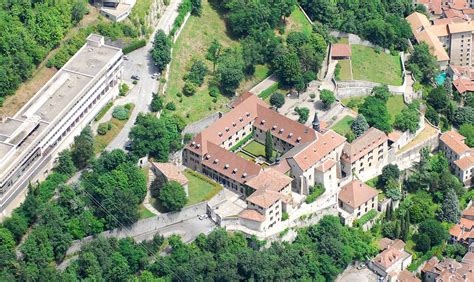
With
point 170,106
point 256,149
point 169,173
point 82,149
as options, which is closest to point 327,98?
point 256,149

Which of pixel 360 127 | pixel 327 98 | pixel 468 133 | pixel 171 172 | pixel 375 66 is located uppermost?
pixel 171 172

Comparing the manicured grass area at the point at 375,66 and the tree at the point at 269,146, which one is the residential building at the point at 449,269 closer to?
the tree at the point at 269,146

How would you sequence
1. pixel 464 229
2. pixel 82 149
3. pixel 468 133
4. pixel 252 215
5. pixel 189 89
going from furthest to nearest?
pixel 468 133
pixel 189 89
pixel 464 229
pixel 82 149
pixel 252 215

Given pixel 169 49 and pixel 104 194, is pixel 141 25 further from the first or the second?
pixel 104 194

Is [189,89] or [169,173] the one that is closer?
[169,173]

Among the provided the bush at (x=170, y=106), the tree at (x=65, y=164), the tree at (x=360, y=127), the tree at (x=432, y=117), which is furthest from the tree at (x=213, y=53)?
the tree at (x=65, y=164)

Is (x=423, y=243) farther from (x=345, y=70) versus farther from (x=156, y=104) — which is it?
(x=156, y=104)

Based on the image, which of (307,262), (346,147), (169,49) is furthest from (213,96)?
(307,262)

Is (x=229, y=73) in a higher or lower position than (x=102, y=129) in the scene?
lower
